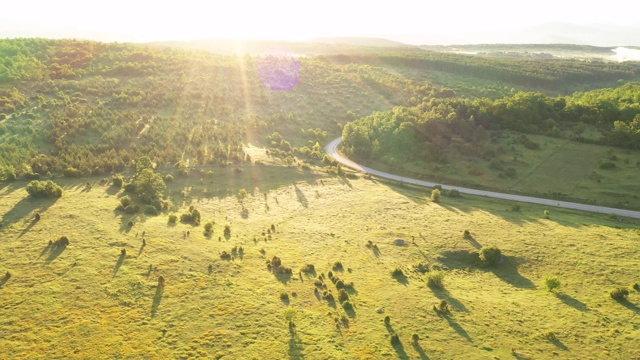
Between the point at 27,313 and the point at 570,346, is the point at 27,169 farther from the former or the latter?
the point at 570,346

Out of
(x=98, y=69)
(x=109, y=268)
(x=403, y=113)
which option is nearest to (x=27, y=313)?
(x=109, y=268)

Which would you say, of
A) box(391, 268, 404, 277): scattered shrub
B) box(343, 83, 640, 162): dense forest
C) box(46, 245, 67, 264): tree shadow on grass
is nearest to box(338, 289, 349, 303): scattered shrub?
box(391, 268, 404, 277): scattered shrub

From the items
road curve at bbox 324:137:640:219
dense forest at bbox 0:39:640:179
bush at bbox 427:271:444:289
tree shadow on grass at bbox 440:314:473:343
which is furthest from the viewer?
dense forest at bbox 0:39:640:179

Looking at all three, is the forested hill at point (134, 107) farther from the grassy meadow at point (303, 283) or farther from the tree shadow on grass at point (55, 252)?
the tree shadow on grass at point (55, 252)

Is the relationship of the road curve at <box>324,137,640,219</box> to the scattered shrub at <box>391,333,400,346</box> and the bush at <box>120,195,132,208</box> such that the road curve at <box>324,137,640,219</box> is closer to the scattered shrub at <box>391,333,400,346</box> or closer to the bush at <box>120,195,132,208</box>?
the scattered shrub at <box>391,333,400,346</box>

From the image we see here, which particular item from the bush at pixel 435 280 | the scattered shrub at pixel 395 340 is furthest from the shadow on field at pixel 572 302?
the scattered shrub at pixel 395 340

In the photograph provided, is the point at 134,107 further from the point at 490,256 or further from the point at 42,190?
the point at 490,256

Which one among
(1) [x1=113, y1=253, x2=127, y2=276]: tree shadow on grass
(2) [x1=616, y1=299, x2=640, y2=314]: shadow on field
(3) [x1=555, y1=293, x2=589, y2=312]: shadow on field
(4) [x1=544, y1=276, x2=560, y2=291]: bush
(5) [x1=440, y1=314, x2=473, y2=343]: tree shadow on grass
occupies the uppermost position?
(1) [x1=113, y1=253, x2=127, y2=276]: tree shadow on grass
